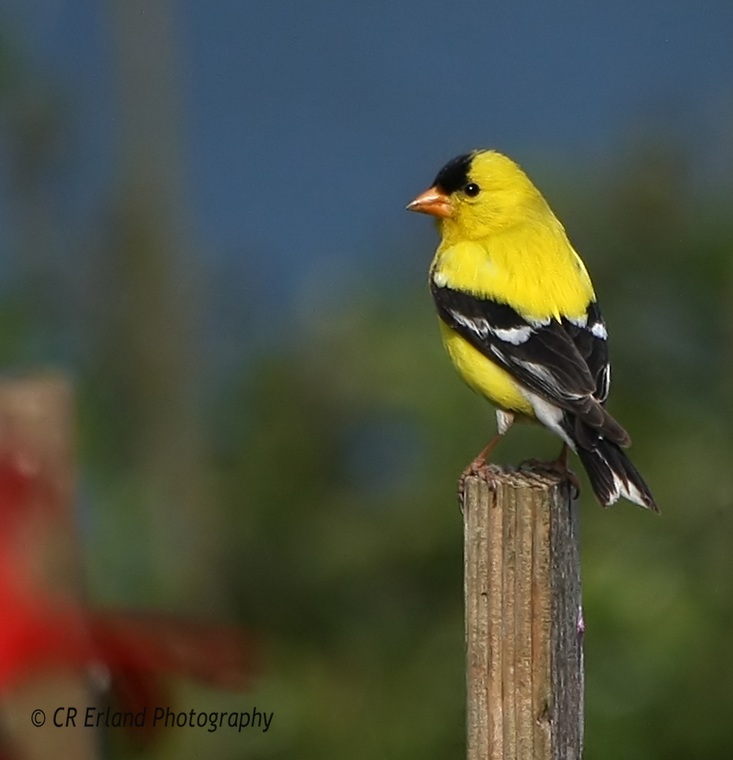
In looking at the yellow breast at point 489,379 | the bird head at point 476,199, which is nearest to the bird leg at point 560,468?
the yellow breast at point 489,379

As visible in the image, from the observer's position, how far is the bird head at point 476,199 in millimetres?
3424

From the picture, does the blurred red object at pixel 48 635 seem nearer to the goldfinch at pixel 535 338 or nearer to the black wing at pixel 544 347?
the goldfinch at pixel 535 338

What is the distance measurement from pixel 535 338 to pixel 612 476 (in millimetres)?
448

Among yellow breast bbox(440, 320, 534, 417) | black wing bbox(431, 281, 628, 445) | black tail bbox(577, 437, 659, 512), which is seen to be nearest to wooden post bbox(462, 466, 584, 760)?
black tail bbox(577, 437, 659, 512)

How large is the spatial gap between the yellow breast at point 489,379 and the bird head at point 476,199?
478 millimetres

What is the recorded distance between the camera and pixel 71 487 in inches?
46.0

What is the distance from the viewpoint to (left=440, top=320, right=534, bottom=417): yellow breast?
2965mm

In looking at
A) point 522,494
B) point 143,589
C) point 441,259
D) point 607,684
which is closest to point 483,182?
point 441,259

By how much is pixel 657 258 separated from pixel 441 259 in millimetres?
1050

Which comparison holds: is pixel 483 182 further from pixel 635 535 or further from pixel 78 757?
pixel 78 757

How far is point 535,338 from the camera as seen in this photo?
9.59ft

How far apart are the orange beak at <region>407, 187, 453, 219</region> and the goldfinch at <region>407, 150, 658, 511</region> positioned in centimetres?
11

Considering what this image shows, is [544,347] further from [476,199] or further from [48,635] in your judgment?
[48,635]

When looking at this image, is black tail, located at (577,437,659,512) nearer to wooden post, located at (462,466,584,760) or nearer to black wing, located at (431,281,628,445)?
black wing, located at (431,281,628,445)
